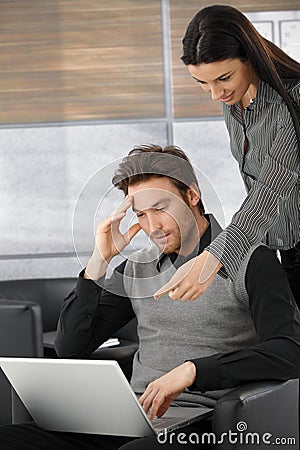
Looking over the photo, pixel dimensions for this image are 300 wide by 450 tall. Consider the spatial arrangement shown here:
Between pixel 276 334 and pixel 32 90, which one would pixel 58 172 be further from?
pixel 276 334

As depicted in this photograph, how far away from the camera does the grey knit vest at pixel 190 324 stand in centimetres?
227

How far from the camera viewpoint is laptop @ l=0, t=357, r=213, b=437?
6.37ft

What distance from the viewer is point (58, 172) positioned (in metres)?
4.58

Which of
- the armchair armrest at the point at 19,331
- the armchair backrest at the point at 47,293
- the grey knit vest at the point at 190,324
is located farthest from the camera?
the armchair backrest at the point at 47,293

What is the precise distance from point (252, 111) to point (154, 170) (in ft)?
1.15

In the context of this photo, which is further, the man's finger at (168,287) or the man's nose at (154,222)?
the man's nose at (154,222)

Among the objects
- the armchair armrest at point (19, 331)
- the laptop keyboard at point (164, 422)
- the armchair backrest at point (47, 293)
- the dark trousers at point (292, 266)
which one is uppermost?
the dark trousers at point (292, 266)

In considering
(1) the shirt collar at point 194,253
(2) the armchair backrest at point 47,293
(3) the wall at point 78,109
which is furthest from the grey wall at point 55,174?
(1) the shirt collar at point 194,253

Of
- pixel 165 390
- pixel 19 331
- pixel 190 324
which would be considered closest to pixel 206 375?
pixel 165 390

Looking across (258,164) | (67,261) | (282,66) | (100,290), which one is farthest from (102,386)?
(67,261)

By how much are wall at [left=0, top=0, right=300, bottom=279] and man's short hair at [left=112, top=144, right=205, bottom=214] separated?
240 centimetres

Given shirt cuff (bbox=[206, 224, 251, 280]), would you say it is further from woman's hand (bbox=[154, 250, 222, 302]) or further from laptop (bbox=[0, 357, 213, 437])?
laptop (bbox=[0, 357, 213, 437])

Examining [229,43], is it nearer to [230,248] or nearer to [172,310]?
[230,248]

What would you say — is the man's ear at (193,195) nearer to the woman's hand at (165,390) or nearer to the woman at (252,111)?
the woman at (252,111)
